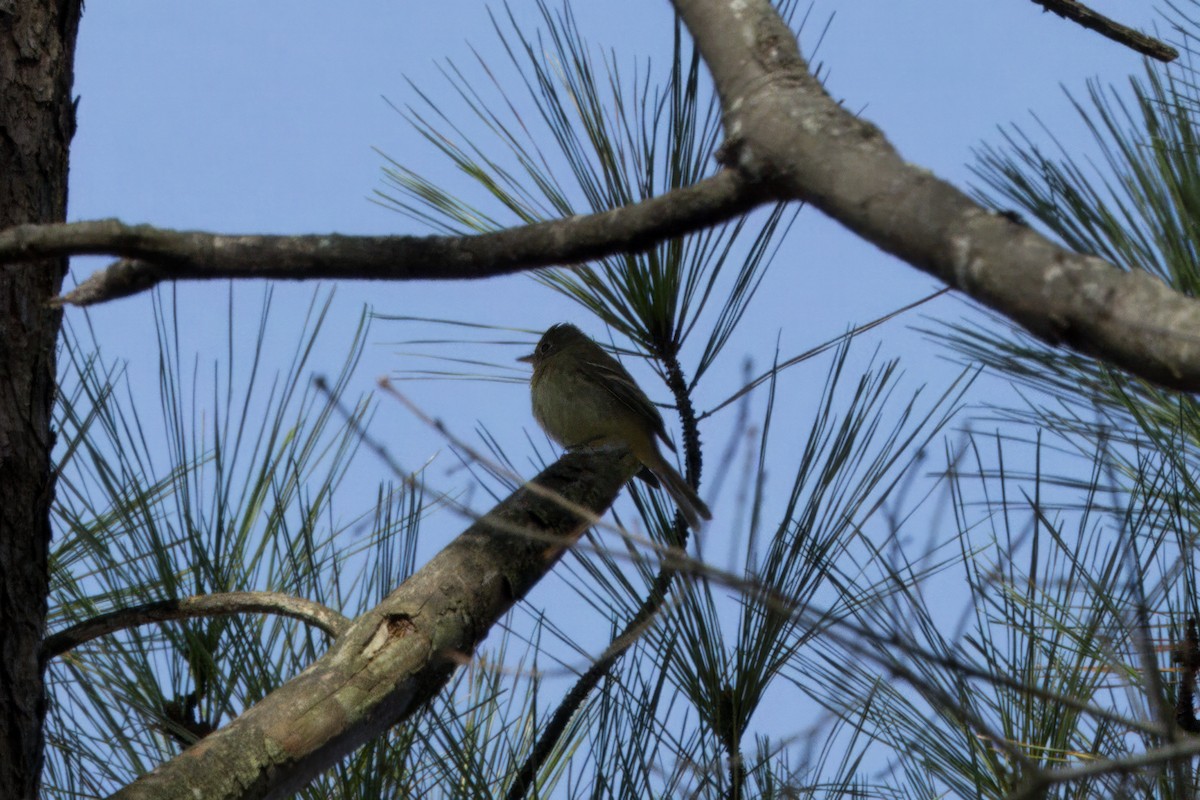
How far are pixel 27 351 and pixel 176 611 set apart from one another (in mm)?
547

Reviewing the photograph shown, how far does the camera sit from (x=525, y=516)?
2350mm

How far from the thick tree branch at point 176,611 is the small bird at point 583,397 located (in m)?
1.75

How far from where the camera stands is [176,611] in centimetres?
232

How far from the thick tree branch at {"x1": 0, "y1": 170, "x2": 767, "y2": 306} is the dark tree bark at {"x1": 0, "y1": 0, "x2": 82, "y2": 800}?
0.90 meters

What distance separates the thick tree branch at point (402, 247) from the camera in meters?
1.25

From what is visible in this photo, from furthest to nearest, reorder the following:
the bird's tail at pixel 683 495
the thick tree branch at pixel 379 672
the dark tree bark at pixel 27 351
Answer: the bird's tail at pixel 683 495
the dark tree bark at pixel 27 351
the thick tree branch at pixel 379 672

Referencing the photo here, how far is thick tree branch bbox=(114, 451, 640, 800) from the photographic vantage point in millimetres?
1785

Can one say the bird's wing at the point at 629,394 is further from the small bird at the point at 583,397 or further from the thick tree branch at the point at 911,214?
the thick tree branch at the point at 911,214

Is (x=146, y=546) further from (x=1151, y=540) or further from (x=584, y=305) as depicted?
(x=1151, y=540)

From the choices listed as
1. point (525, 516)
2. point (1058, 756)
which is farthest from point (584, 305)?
point (1058, 756)

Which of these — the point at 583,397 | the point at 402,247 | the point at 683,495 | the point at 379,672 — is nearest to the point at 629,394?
the point at 583,397

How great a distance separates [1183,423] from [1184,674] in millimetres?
457

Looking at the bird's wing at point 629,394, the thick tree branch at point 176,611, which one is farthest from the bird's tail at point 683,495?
the thick tree branch at point 176,611

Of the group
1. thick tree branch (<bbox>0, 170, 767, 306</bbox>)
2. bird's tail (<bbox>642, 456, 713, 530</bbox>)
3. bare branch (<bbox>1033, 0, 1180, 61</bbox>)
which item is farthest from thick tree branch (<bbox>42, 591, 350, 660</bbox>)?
bare branch (<bbox>1033, 0, 1180, 61</bbox>)
